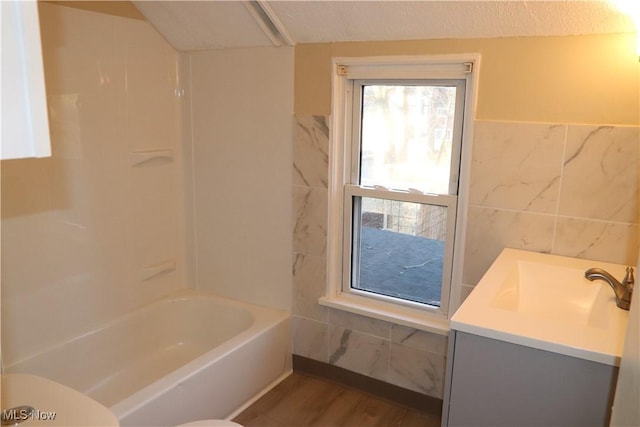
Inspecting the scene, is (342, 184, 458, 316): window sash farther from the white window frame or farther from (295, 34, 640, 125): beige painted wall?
(295, 34, 640, 125): beige painted wall

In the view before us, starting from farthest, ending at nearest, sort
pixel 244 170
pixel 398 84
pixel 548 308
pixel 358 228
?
pixel 244 170 < pixel 358 228 < pixel 398 84 < pixel 548 308

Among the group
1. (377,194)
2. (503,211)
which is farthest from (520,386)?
(377,194)

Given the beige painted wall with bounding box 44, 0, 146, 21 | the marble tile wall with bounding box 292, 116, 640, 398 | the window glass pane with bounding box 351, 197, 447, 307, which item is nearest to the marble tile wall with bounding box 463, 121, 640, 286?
the marble tile wall with bounding box 292, 116, 640, 398

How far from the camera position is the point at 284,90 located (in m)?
2.46

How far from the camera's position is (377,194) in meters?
2.39

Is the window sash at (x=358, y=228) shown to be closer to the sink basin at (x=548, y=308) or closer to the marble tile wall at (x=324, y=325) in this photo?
the marble tile wall at (x=324, y=325)

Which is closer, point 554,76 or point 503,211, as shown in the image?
point 554,76

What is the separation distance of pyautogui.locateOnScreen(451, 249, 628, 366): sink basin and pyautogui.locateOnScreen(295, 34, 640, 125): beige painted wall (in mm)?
546

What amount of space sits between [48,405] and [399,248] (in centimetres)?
160

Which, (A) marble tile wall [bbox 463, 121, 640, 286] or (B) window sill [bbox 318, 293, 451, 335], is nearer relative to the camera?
(A) marble tile wall [bbox 463, 121, 640, 286]

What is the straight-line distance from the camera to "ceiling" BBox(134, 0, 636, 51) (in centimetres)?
174

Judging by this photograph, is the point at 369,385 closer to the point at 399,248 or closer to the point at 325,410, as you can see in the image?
the point at 325,410

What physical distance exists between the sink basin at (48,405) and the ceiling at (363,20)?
1622 millimetres

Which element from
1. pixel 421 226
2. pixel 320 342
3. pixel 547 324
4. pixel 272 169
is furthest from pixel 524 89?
pixel 320 342
